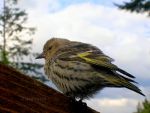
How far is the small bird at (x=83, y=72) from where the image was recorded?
505 cm

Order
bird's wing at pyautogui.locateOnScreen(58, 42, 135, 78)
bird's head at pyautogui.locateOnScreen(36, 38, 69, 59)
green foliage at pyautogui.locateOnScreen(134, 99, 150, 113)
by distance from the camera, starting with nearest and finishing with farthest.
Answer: bird's wing at pyautogui.locateOnScreen(58, 42, 135, 78)
bird's head at pyautogui.locateOnScreen(36, 38, 69, 59)
green foliage at pyautogui.locateOnScreen(134, 99, 150, 113)

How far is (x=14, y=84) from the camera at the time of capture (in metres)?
3.75

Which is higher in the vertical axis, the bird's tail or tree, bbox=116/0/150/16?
tree, bbox=116/0/150/16

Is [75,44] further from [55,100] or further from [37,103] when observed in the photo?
[37,103]

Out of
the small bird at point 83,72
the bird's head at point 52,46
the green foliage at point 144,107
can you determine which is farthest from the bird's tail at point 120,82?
the green foliage at point 144,107

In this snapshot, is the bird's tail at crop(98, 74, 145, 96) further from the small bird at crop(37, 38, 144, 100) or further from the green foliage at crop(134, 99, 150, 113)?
the green foliage at crop(134, 99, 150, 113)

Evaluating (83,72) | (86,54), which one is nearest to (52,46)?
(86,54)

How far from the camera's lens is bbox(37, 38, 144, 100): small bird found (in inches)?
199

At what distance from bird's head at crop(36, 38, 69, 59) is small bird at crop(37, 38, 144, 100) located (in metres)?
0.21

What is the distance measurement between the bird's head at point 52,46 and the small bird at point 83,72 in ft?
0.69

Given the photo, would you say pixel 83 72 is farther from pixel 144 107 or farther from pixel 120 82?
pixel 144 107

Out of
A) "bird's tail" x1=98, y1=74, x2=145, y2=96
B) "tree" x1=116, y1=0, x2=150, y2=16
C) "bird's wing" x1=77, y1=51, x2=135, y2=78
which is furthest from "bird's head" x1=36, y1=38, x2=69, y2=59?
"tree" x1=116, y1=0, x2=150, y2=16

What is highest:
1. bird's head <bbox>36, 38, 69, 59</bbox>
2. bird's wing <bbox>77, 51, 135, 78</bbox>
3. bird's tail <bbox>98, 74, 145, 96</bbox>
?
bird's head <bbox>36, 38, 69, 59</bbox>

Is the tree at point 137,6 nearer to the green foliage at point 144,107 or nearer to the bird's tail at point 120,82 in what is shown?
the green foliage at point 144,107
